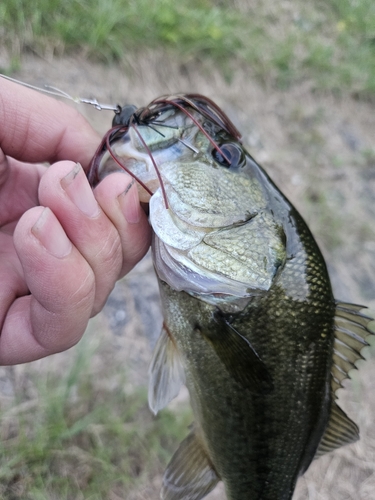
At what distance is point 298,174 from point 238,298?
2.89 meters

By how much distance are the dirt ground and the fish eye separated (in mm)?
1470

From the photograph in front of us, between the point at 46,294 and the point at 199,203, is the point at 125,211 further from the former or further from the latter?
the point at 46,294

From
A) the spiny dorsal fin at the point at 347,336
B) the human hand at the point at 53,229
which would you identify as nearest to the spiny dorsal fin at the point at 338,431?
the spiny dorsal fin at the point at 347,336

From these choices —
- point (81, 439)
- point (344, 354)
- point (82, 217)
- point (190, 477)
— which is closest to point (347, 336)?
point (344, 354)

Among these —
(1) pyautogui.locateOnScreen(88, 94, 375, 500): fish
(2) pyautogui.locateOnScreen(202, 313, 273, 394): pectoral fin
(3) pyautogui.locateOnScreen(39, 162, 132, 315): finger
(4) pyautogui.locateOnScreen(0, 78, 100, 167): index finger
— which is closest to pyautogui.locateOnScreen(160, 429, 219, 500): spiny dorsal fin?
(1) pyautogui.locateOnScreen(88, 94, 375, 500): fish

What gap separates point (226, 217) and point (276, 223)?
0.18m

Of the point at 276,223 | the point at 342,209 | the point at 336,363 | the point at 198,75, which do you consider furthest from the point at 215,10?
the point at 336,363

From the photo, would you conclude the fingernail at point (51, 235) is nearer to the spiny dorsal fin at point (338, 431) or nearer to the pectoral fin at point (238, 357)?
the pectoral fin at point (238, 357)

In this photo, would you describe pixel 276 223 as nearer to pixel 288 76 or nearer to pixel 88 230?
pixel 88 230

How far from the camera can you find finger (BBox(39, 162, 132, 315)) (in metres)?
1.16

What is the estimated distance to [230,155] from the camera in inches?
53.7

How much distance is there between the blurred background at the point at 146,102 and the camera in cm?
210

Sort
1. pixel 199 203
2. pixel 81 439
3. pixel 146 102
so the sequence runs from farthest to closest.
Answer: pixel 146 102 → pixel 81 439 → pixel 199 203

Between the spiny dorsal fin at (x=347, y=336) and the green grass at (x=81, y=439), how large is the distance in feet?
4.02
